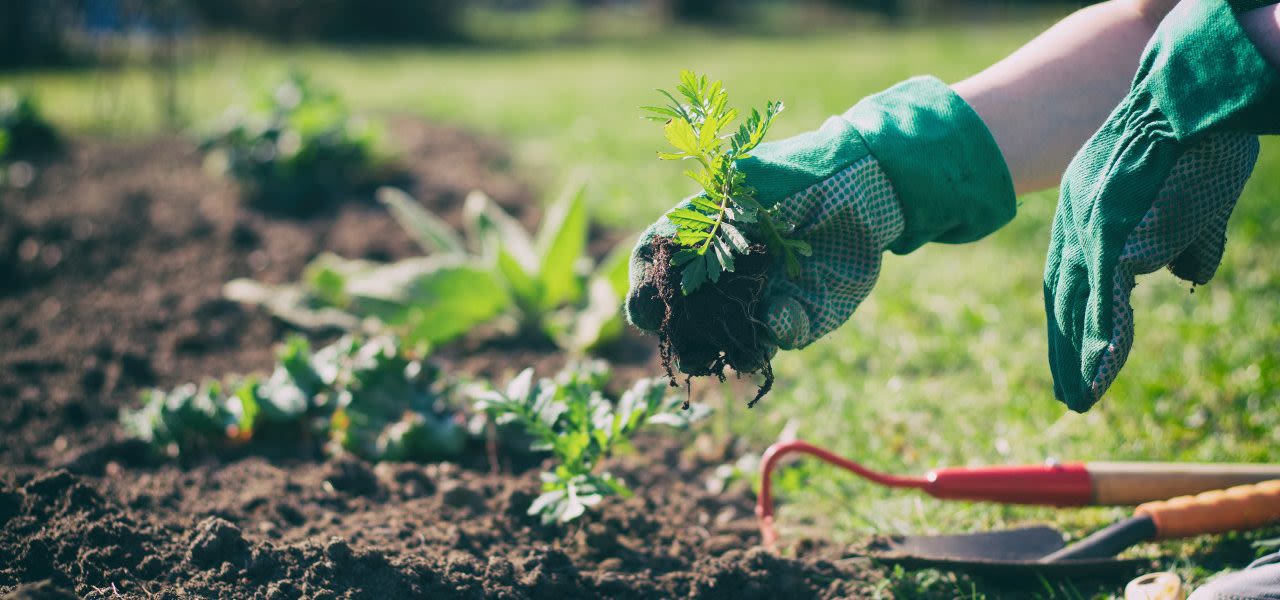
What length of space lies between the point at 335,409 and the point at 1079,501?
1785mm

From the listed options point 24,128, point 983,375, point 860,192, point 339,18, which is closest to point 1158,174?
point 860,192

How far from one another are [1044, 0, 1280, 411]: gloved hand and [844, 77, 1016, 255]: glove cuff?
5.0 inches

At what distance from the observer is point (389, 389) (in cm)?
250

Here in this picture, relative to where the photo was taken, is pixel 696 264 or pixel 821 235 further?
pixel 821 235

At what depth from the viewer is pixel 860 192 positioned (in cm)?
163

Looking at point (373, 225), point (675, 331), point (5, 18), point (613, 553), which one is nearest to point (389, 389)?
point (613, 553)

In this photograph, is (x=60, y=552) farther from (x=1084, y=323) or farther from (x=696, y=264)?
(x=1084, y=323)

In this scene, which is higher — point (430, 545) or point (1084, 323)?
point (1084, 323)

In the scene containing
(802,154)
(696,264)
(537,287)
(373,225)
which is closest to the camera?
(696,264)

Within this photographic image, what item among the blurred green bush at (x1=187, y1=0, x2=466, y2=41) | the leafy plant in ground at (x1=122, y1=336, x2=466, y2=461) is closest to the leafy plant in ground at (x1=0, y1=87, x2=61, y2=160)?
the leafy plant in ground at (x1=122, y1=336, x2=466, y2=461)

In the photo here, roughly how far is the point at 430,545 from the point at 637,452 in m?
0.74

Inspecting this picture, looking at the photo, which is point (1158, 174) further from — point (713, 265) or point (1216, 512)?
point (1216, 512)

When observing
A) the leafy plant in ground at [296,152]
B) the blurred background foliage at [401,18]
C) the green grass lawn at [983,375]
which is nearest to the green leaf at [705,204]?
the green grass lawn at [983,375]

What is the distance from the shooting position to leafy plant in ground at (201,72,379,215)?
452 centimetres
